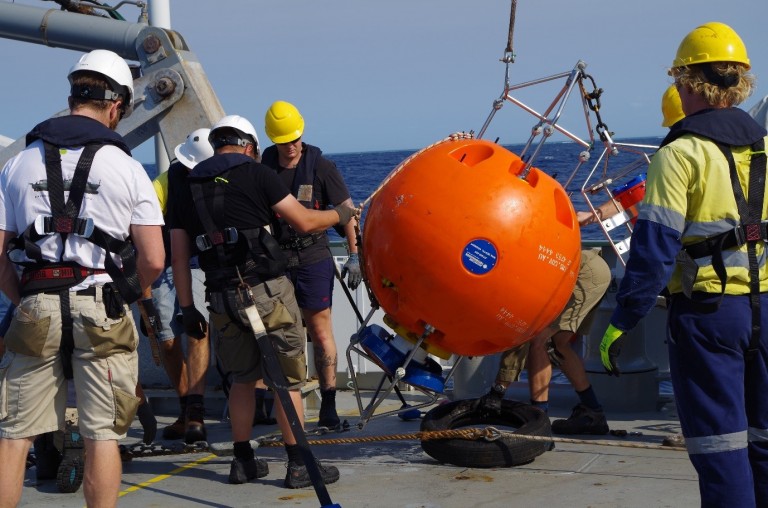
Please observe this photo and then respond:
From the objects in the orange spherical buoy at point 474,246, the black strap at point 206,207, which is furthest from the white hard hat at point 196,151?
the orange spherical buoy at point 474,246

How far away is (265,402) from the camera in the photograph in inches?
281

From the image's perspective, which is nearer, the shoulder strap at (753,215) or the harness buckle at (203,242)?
the shoulder strap at (753,215)

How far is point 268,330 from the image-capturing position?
17.5ft

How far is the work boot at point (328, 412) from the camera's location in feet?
22.0

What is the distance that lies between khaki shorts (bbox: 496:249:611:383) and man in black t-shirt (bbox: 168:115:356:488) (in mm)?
1274

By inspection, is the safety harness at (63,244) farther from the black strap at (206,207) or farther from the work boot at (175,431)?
the work boot at (175,431)

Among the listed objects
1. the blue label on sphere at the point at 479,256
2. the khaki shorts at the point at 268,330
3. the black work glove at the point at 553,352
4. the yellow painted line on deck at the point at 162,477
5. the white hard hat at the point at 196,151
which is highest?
the white hard hat at the point at 196,151

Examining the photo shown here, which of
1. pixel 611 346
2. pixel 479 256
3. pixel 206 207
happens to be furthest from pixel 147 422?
pixel 611 346

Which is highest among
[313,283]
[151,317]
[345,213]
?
[345,213]

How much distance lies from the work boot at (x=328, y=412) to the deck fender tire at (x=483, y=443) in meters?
0.85

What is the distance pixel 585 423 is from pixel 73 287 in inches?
134

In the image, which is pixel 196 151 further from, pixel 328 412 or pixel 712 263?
pixel 712 263

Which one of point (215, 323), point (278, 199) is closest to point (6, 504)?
point (215, 323)

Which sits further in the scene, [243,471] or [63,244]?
[243,471]
